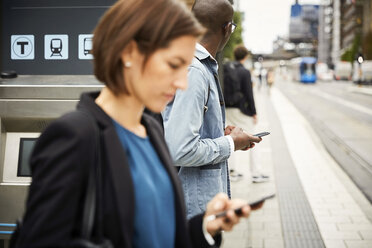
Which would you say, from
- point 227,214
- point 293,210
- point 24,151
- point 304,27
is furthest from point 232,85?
point 304,27

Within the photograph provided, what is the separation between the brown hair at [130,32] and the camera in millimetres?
1255

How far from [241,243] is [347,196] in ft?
8.18

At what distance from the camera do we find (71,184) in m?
1.11

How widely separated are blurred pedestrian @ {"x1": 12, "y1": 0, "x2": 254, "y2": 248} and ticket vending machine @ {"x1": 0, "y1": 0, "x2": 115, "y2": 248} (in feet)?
3.92

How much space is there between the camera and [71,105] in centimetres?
250

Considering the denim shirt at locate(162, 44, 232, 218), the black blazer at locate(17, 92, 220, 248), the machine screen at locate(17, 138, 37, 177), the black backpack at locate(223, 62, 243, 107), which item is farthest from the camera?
the black backpack at locate(223, 62, 243, 107)

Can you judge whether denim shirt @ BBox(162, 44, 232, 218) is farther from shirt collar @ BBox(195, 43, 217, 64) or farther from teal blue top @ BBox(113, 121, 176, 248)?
teal blue top @ BBox(113, 121, 176, 248)

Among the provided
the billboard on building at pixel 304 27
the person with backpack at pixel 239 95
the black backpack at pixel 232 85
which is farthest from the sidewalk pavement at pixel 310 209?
the billboard on building at pixel 304 27

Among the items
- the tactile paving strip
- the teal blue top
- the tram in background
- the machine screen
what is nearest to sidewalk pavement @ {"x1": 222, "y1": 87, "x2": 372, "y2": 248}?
the tactile paving strip

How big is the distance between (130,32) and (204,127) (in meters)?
1.20

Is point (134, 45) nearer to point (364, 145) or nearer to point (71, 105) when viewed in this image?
point (71, 105)

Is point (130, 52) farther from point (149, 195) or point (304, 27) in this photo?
point (304, 27)

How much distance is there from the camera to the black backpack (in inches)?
263

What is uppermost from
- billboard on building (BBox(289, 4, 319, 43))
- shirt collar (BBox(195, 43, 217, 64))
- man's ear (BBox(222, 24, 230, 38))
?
billboard on building (BBox(289, 4, 319, 43))
